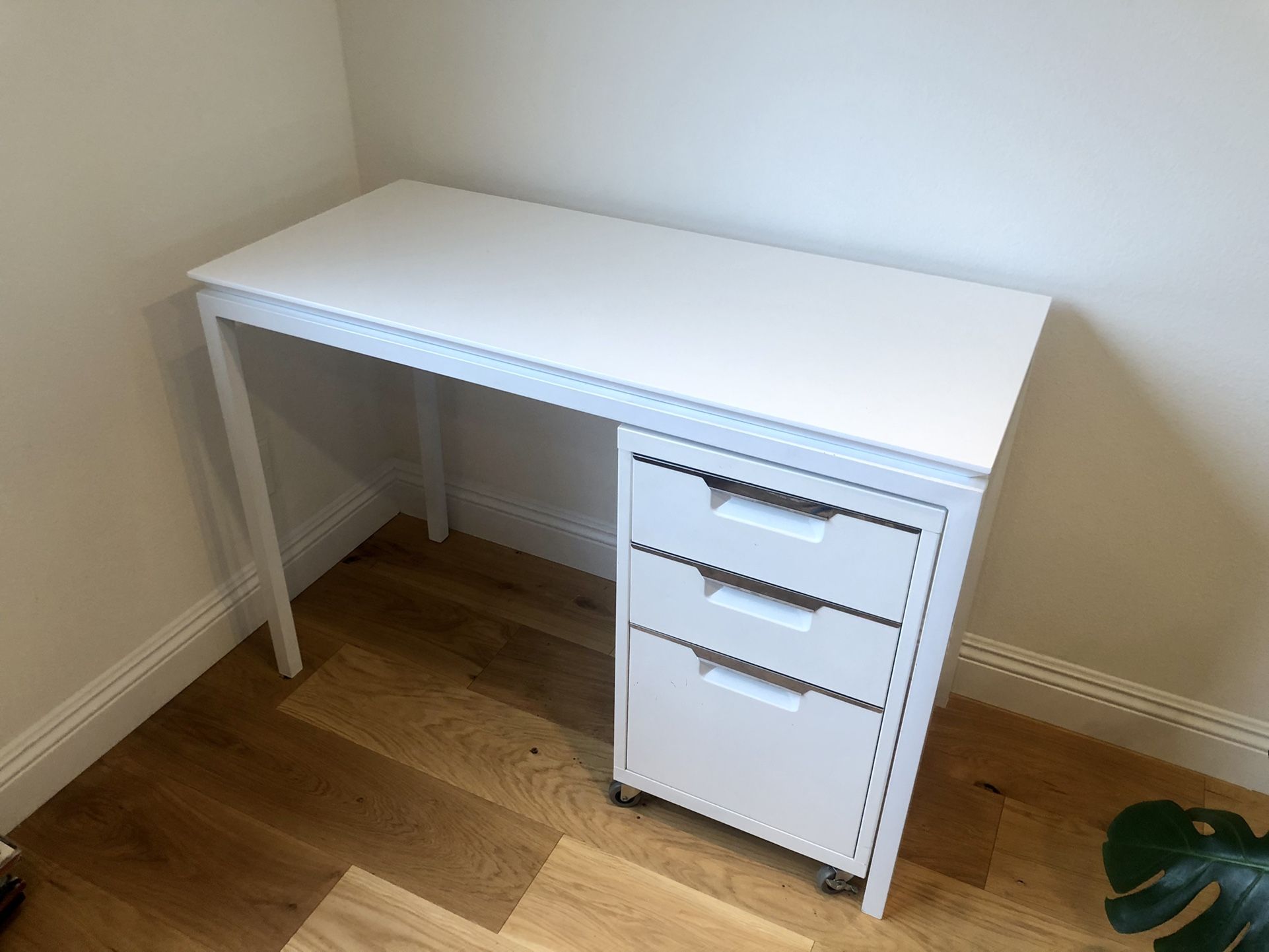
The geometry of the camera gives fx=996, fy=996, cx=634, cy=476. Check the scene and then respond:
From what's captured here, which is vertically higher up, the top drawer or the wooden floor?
the top drawer

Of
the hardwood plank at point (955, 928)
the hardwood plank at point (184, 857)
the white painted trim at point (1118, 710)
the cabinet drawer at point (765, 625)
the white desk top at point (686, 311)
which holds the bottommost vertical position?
the hardwood plank at point (955, 928)

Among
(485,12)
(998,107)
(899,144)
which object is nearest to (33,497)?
(485,12)

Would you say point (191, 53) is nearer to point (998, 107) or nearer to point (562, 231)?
point (562, 231)

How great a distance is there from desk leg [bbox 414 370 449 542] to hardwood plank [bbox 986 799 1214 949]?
1.17 metres

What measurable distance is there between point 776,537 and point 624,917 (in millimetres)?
610

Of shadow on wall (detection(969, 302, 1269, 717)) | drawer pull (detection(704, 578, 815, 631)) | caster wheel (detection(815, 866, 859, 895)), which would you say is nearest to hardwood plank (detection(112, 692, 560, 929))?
caster wheel (detection(815, 866, 859, 895))

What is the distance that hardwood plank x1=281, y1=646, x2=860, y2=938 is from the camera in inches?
55.7

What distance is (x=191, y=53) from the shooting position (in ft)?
4.77

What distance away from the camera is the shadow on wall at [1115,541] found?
1.41 m

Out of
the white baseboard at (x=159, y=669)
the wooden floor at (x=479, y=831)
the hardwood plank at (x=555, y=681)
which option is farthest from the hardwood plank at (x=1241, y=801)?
the white baseboard at (x=159, y=669)

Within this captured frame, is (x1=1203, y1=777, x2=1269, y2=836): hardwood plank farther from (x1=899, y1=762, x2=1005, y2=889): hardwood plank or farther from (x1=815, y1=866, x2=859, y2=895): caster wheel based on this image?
(x1=815, y1=866, x2=859, y2=895): caster wheel

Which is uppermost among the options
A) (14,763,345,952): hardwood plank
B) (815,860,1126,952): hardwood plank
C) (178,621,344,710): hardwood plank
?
(178,621,344,710): hardwood plank

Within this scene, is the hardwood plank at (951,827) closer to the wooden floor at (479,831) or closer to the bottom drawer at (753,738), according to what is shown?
the wooden floor at (479,831)

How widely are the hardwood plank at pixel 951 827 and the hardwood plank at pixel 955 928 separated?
0.03 meters
